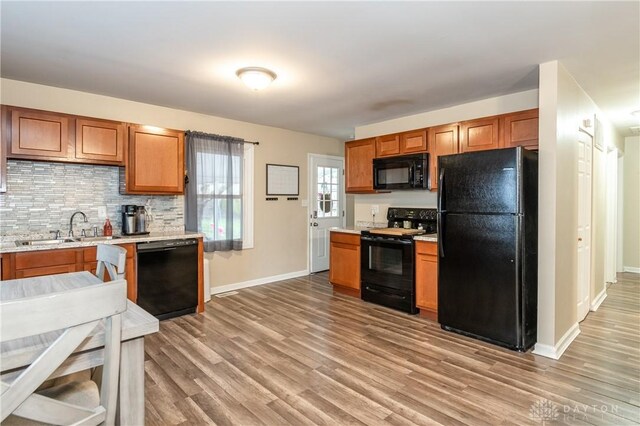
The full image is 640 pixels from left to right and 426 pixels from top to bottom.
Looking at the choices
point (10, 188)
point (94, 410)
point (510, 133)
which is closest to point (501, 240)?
point (510, 133)

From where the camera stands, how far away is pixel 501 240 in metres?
2.90

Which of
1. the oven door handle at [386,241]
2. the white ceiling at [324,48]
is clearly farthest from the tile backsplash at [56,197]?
the oven door handle at [386,241]

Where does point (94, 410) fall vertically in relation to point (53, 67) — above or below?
below

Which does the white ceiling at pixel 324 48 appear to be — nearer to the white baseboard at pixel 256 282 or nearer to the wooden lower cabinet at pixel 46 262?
the wooden lower cabinet at pixel 46 262

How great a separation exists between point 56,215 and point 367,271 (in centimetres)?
341

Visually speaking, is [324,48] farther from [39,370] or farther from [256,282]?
[256,282]

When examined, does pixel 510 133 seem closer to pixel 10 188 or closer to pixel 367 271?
pixel 367 271

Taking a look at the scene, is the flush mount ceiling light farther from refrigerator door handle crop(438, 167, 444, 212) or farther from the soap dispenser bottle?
the soap dispenser bottle

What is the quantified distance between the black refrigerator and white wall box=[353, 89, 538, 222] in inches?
38.2

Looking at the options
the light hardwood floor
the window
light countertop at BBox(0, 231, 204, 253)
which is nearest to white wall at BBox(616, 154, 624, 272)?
the light hardwood floor

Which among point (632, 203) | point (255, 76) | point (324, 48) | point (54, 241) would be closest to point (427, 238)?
point (324, 48)

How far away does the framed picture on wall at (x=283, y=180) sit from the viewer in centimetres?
532

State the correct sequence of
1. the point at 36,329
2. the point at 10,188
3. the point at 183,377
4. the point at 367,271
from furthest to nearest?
the point at 367,271 < the point at 10,188 < the point at 183,377 < the point at 36,329

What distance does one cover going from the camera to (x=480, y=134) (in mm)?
3656
